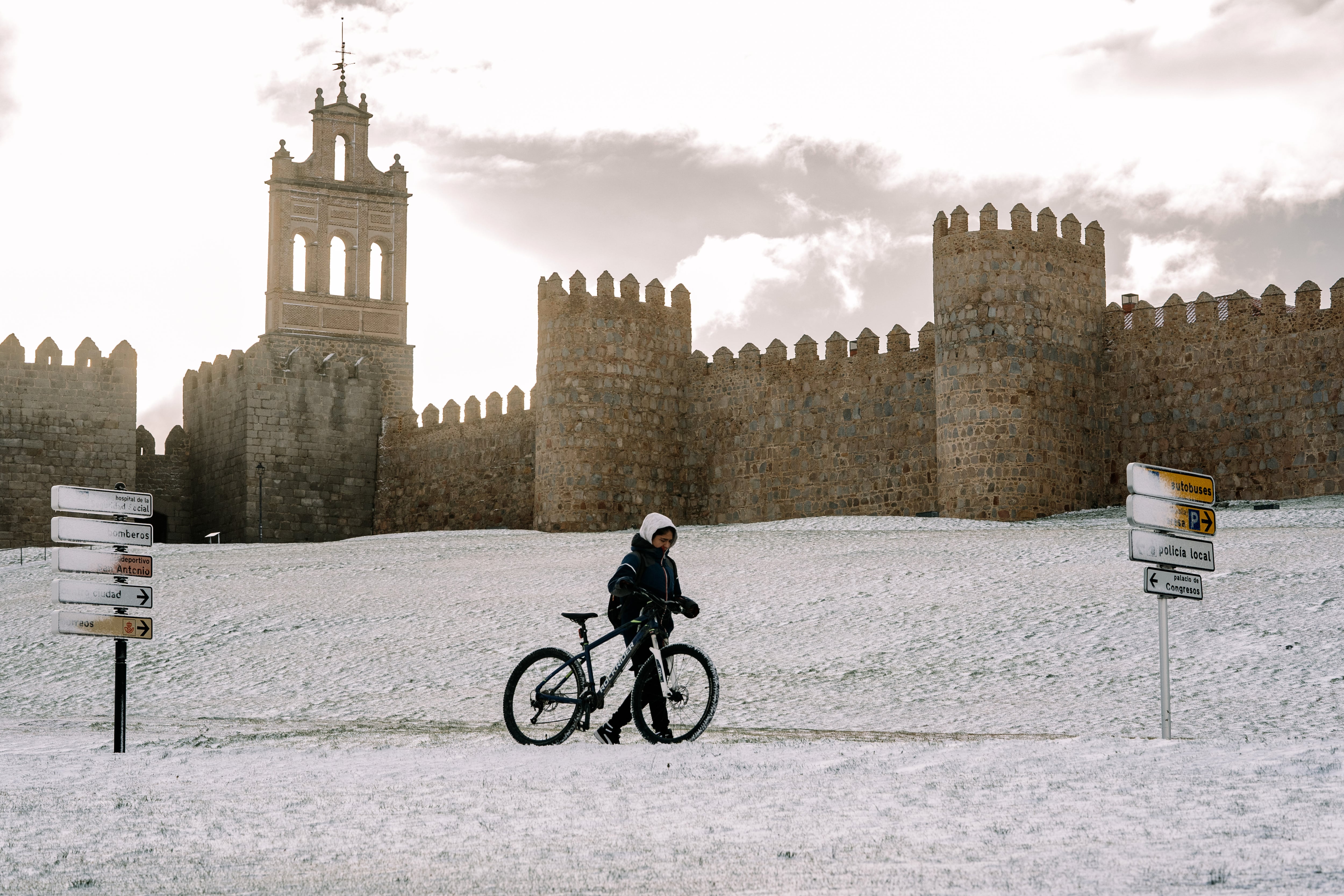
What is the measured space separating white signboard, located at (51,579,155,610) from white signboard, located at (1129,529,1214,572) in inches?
193

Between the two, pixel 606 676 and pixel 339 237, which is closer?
pixel 606 676

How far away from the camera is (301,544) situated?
23781mm

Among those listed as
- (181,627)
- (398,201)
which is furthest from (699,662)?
(398,201)

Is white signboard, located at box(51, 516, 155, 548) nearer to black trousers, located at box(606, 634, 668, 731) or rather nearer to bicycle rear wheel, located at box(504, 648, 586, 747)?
bicycle rear wheel, located at box(504, 648, 586, 747)

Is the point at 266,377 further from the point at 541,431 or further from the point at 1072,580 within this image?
the point at 1072,580

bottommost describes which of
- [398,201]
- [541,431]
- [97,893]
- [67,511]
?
[97,893]

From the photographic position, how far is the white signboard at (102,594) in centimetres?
845

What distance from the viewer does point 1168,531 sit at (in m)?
8.31

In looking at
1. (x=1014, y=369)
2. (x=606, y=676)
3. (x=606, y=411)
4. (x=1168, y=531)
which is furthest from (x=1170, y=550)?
(x=606, y=411)

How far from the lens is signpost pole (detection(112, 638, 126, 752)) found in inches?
317

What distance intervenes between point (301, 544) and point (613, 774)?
17799 mm

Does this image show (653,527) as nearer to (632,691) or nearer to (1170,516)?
(632,691)

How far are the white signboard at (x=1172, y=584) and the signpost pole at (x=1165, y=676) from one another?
8 centimetres

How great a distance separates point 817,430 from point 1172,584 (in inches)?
627
